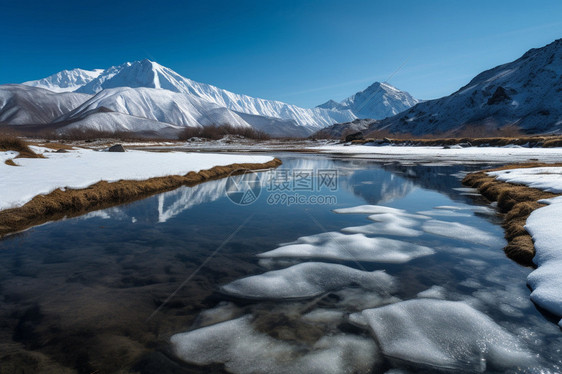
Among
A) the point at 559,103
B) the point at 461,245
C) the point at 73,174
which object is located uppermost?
the point at 559,103

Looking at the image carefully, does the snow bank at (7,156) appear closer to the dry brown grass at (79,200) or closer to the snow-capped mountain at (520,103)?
the dry brown grass at (79,200)

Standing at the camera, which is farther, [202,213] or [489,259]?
[202,213]

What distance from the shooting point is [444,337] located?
4.45 m

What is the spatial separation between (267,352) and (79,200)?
1303 cm

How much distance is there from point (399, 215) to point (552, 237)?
17.4ft


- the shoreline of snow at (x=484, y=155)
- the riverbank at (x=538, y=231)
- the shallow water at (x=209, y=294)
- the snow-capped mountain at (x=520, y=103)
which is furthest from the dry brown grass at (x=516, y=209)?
the snow-capped mountain at (x=520, y=103)

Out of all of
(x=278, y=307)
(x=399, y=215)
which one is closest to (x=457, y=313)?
(x=278, y=307)

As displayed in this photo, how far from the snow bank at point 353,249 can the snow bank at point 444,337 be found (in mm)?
2435

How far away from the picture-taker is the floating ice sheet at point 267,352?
392cm

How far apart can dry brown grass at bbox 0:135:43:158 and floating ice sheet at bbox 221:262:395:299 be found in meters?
24.7

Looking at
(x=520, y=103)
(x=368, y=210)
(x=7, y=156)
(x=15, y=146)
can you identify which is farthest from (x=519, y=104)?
(x=7, y=156)

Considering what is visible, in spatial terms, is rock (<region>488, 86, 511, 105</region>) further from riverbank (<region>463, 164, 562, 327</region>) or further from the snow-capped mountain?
riverbank (<region>463, 164, 562, 327</region>)

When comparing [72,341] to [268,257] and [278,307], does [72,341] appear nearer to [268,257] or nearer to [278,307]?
[278,307]

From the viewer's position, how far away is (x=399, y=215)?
1206 centimetres
